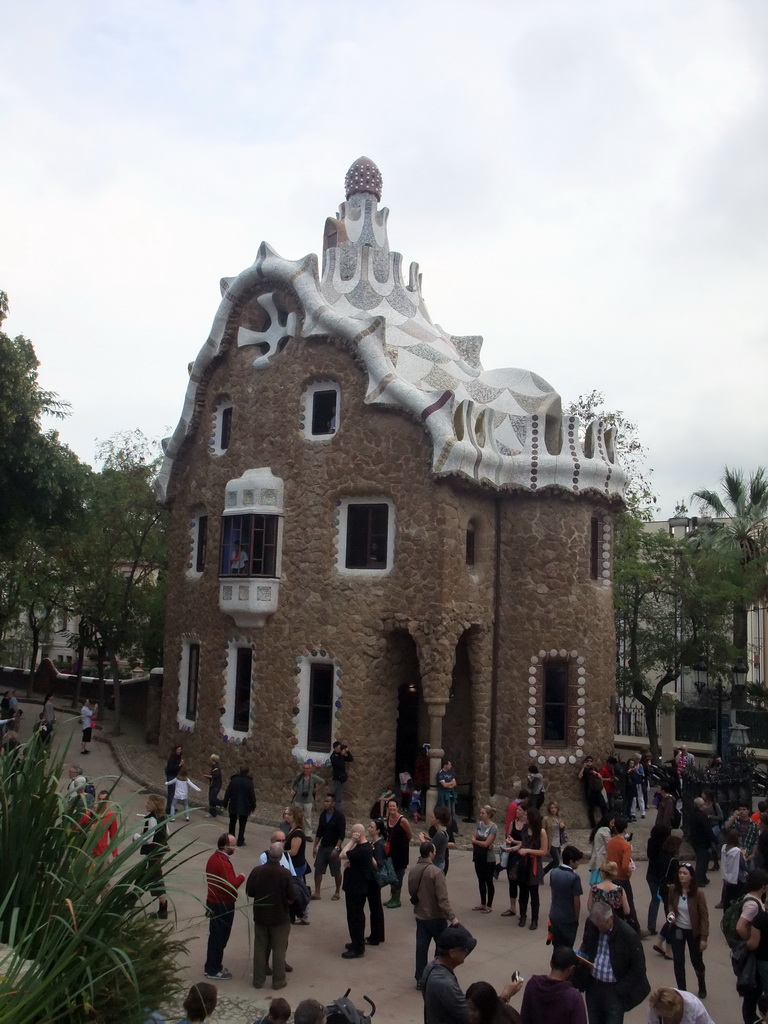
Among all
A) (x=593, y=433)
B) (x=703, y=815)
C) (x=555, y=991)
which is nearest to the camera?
(x=555, y=991)

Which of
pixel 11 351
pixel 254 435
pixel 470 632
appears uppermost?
pixel 11 351

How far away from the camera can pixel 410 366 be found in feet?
60.5

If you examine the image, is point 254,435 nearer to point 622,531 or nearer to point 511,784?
point 511,784

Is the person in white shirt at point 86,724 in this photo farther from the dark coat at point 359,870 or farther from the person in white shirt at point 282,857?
the dark coat at point 359,870

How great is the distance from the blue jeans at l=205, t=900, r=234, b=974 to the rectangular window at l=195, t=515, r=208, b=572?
12354 mm

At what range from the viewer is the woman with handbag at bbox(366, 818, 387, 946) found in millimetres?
9227

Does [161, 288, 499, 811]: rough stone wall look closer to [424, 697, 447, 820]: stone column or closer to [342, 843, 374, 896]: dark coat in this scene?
[424, 697, 447, 820]: stone column

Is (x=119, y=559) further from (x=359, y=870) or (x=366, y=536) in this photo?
(x=359, y=870)

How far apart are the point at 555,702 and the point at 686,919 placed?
377 inches

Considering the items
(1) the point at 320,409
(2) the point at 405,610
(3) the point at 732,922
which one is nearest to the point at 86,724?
(2) the point at 405,610

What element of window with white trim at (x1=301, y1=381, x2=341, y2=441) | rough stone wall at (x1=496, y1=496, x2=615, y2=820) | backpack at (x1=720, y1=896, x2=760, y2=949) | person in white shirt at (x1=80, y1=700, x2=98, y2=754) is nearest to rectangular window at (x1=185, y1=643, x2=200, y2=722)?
person in white shirt at (x1=80, y1=700, x2=98, y2=754)

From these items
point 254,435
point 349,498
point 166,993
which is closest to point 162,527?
point 254,435

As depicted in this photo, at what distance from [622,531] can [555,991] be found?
64.2 feet

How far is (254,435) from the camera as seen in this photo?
18.6 metres
